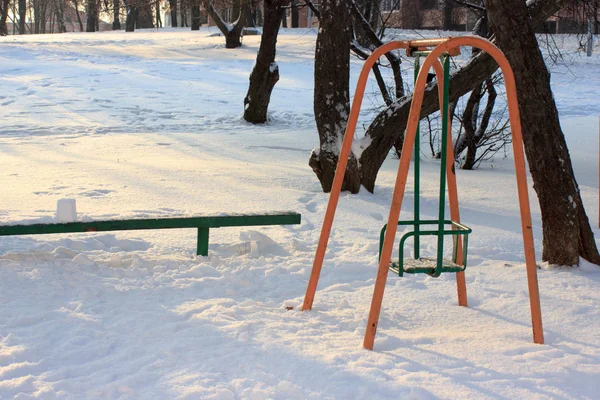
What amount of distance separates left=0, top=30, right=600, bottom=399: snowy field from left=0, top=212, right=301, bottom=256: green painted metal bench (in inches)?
7.0

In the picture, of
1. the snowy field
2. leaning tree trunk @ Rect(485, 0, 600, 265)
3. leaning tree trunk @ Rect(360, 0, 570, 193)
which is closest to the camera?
the snowy field

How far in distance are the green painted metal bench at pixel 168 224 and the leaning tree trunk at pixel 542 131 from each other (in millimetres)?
1613

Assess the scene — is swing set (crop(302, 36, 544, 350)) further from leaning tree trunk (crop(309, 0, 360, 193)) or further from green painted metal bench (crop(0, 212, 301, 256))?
leaning tree trunk (crop(309, 0, 360, 193))

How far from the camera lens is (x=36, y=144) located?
1016 cm

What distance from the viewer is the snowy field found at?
111 inches

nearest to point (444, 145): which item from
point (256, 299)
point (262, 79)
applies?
point (256, 299)

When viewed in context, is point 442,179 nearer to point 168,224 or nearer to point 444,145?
point 444,145

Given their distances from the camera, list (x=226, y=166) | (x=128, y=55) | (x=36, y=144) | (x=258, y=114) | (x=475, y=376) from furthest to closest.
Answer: (x=128, y=55)
(x=258, y=114)
(x=36, y=144)
(x=226, y=166)
(x=475, y=376)

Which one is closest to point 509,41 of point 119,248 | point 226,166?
point 119,248

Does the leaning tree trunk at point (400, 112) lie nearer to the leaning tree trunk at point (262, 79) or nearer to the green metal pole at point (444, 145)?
the green metal pole at point (444, 145)

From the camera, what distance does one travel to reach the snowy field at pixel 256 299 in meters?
2.81

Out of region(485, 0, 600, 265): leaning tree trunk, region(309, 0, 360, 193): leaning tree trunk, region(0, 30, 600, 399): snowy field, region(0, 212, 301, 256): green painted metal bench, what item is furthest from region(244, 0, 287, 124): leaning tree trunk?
region(485, 0, 600, 265): leaning tree trunk

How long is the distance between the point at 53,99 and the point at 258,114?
191 inches

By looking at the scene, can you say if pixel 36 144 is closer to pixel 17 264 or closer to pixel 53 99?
pixel 53 99
